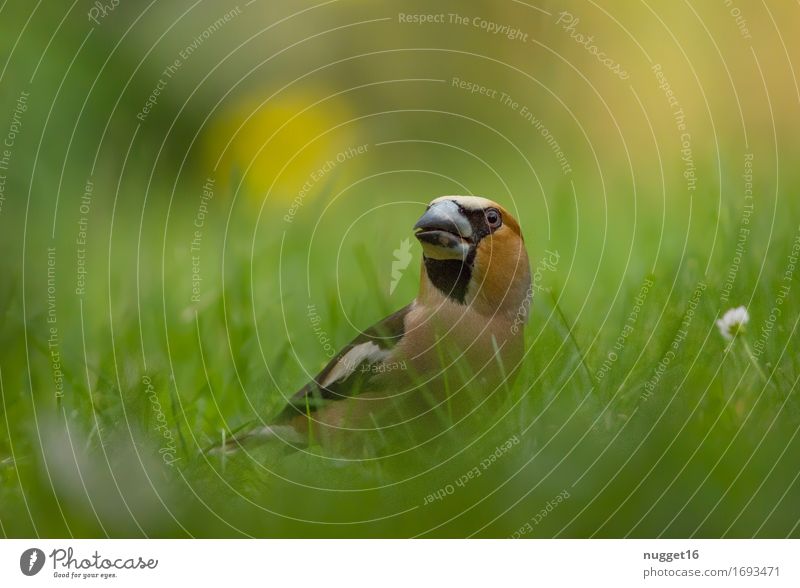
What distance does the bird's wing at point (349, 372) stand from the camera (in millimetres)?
2617

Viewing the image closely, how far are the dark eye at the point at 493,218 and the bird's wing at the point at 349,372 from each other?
1.20 feet

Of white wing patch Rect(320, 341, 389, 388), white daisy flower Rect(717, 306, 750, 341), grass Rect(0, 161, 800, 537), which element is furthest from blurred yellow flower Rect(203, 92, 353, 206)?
white daisy flower Rect(717, 306, 750, 341)

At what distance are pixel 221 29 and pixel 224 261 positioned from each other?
918 millimetres

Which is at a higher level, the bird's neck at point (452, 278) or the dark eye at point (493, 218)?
the dark eye at point (493, 218)

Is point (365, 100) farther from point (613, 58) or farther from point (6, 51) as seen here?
point (6, 51)

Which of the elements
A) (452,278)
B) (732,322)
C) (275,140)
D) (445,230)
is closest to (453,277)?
(452,278)

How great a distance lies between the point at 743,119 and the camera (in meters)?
3.49

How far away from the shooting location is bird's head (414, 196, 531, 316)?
9.00 feet

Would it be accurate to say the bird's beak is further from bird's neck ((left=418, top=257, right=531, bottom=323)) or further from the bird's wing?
the bird's wing
